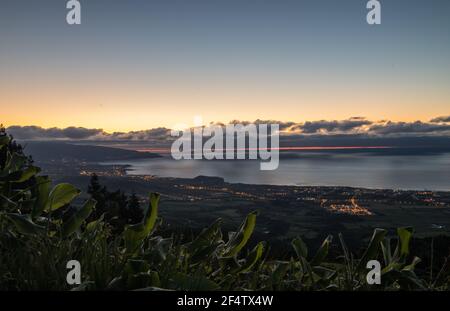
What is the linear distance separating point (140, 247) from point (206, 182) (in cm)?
18604

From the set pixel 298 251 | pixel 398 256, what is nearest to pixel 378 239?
pixel 398 256

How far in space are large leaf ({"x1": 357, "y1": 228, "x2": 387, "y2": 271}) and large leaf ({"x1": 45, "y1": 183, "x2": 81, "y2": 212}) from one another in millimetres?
1483

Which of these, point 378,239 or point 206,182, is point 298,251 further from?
point 206,182

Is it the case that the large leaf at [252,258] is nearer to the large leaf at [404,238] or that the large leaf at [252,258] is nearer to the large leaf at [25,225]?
the large leaf at [404,238]

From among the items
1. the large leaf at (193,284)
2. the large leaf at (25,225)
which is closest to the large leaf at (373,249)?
the large leaf at (193,284)

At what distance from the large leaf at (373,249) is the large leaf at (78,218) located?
1355mm

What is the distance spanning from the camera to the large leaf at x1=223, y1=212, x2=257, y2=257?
206cm

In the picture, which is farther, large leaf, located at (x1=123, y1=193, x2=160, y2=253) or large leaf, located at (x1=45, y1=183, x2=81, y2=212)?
large leaf, located at (x1=45, y1=183, x2=81, y2=212)

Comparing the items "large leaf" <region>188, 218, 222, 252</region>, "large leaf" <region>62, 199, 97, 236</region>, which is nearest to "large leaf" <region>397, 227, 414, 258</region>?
"large leaf" <region>188, 218, 222, 252</region>

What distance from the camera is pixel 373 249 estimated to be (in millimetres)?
1924

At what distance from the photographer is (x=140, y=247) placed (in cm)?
198

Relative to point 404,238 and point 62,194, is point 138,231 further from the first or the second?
point 404,238

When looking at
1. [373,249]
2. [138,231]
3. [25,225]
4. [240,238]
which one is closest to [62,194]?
[25,225]

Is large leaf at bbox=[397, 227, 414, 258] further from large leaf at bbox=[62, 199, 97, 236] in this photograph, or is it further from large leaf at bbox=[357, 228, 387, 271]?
large leaf at bbox=[62, 199, 97, 236]
